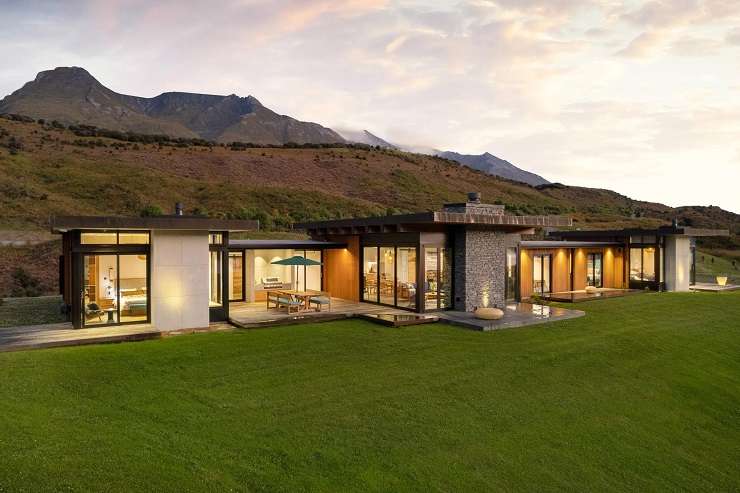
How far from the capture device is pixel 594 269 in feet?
72.3

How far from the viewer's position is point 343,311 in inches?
544

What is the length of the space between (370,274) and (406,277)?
1854 mm

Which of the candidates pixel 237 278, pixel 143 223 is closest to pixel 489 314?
pixel 237 278

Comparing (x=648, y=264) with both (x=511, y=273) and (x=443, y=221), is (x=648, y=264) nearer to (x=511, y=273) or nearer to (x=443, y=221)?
(x=511, y=273)

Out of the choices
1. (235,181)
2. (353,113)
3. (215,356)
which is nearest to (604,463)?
(215,356)

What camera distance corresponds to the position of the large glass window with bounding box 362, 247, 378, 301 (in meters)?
15.7

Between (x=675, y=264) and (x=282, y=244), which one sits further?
(x=675, y=264)

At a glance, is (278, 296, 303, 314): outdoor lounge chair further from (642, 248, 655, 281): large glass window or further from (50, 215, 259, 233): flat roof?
(642, 248, 655, 281): large glass window

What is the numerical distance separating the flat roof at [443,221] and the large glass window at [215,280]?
486 centimetres

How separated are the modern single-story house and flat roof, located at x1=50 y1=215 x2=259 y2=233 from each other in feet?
0.08

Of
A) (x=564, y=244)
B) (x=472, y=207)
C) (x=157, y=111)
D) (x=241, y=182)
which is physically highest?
(x=157, y=111)

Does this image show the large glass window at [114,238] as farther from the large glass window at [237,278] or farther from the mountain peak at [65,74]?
the mountain peak at [65,74]

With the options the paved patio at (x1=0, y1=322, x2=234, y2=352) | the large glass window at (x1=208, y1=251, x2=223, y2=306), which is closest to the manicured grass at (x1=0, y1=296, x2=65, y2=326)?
the paved patio at (x1=0, y1=322, x2=234, y2=352)

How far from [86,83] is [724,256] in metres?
127
